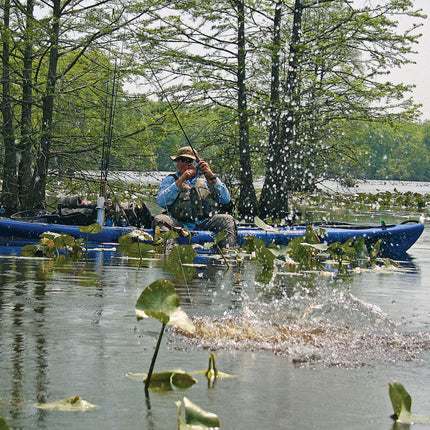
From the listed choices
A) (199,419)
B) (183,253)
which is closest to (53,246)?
(183,253)

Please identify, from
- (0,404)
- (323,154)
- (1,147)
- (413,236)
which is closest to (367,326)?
(0,404)

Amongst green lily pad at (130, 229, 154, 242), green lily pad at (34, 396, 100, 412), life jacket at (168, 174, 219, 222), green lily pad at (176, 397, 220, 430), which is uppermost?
life jacket at (168, 174, 219, 222)

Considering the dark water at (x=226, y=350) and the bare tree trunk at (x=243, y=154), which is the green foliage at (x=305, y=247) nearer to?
the dark water at (x=226, y=350)

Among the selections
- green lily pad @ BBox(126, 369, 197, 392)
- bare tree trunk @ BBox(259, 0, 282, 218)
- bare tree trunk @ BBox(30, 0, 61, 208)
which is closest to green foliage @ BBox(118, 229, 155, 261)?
bare tree trunk @ BBox(30, 0, 61, 208)

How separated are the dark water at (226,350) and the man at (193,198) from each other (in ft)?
7.82

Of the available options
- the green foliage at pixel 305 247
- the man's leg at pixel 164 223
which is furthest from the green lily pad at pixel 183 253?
the green foliage at pixel 305 247

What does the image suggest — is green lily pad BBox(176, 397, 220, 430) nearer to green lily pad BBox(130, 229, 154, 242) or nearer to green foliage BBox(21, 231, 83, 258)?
green lily pad BBox(130, 229, 154, 242)

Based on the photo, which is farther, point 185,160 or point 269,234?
point 269,234

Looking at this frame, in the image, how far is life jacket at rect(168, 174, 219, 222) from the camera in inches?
400

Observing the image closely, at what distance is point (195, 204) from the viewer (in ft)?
34.0

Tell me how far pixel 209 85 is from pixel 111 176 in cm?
455

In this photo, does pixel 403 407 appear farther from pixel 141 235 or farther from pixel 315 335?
pixel 141 235

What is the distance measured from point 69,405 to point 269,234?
8178 millimetres

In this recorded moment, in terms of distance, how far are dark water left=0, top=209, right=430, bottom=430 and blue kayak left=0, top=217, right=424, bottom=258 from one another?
9.61 ft
